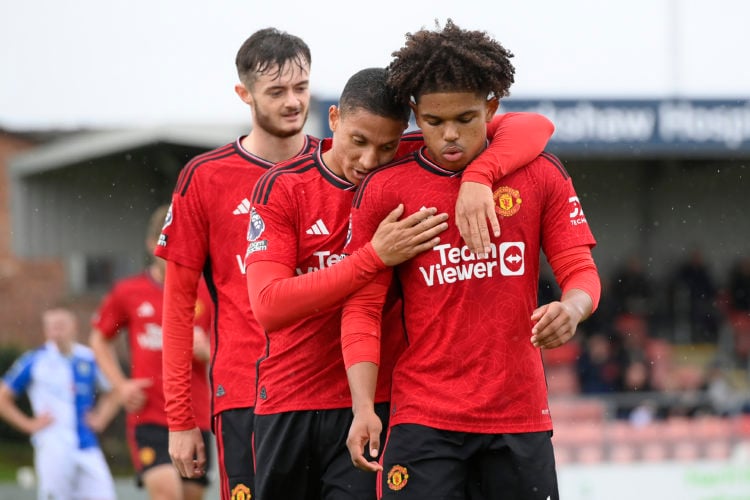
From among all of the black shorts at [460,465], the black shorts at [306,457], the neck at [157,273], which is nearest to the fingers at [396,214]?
the black shorts at [460,465]

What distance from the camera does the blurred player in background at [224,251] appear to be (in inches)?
173

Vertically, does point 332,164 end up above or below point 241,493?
above

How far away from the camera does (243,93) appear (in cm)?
463

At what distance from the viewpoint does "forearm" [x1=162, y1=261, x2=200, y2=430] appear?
14.6 ft

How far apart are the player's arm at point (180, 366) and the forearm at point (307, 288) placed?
0.72 m

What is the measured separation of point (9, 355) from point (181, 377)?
46.5 ft

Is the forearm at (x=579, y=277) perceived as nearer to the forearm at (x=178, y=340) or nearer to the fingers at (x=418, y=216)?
the fingers at (x=418, y=216)

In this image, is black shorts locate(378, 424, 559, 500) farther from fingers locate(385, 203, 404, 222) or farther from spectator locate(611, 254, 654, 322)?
spectator locate(611, 254, 654, 322)

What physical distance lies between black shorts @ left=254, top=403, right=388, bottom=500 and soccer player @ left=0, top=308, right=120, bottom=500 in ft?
19.1

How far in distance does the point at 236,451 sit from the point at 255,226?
36.2 inches

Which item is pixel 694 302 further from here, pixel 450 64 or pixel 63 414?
pixel 450 64

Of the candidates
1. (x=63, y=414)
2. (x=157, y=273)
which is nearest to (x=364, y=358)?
(x=157, y=273)

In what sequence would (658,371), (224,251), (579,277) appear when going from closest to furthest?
1. (579,277)
2. (224,251)
3. (658,371)

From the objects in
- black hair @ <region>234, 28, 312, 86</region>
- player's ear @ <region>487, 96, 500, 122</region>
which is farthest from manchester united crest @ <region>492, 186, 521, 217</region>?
black hair @ <region>234, 28, 312, 86</region>
